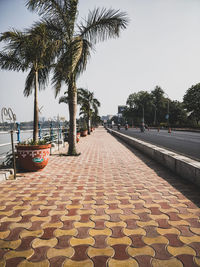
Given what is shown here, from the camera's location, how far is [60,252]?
189cm

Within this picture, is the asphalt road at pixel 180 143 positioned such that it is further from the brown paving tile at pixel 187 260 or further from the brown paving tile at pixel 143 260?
the brown paving tile at pixel 143 260

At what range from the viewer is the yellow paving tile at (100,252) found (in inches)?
73.4

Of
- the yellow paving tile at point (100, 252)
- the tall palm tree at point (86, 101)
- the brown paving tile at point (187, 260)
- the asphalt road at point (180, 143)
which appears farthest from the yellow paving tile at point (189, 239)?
the tall palm tree at point (86, 101)

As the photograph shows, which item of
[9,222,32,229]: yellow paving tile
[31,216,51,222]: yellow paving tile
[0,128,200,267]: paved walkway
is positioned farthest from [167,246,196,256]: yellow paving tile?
[9,222,32,229]: yellow paving tile

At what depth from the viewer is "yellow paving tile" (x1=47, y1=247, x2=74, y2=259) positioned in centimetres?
185

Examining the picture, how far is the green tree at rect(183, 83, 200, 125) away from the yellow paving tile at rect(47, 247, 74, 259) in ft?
201

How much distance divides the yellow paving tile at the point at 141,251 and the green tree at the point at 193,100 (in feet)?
199

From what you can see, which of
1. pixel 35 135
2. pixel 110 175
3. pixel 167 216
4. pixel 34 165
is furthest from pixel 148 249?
pixel 35 135

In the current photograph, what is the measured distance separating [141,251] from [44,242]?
115cm

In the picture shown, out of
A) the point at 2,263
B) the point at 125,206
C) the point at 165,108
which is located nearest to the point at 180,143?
the point at 125,206

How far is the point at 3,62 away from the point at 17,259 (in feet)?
20.8

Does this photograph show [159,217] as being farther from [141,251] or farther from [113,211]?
[141,251]

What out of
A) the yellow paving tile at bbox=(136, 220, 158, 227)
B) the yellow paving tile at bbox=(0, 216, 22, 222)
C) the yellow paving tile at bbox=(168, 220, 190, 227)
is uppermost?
the yellow paving tile at bbox=(0, 216, 22, 222)

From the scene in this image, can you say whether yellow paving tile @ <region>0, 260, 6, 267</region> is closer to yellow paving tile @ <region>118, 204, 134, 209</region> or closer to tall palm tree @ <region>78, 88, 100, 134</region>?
yellow paving tile @ <region>118, 204, 134, 209</region>
